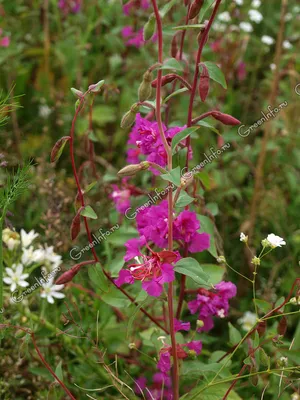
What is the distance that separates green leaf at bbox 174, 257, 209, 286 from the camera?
97 cm

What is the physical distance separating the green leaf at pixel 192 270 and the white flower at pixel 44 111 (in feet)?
5.16

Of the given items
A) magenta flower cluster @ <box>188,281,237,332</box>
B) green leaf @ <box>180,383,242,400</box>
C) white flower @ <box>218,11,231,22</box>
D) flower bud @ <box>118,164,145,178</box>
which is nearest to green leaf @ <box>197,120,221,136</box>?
flower bud @ <box>118,164,145,178</box>

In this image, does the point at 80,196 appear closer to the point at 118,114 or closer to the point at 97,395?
the point at 97,395

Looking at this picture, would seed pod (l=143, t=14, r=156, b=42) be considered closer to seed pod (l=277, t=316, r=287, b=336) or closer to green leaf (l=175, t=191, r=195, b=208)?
green leaf (l=175, t=191, r=195, b=208)

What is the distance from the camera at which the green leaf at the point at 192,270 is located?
0.97m

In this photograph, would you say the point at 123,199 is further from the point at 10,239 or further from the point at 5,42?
the point at 5,42

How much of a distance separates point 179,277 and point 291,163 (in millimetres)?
1148

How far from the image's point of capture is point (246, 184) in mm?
2426

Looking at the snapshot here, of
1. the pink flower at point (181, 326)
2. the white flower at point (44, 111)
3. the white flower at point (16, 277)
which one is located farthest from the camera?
the white flower at point (44, 111)

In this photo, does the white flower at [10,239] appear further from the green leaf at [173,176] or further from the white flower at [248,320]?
the white flower at [248,320]

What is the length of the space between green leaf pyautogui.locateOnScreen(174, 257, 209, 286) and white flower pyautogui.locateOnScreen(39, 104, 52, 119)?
5.16ft

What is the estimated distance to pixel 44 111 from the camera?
2445 mm

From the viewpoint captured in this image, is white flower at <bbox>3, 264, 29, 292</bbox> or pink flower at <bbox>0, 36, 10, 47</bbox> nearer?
white flower at <bbox>3, 264, 29, 292</bbox>

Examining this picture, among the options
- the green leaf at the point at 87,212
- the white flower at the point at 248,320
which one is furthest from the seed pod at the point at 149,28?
the white flower at the point at 248,320
